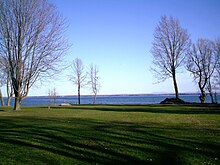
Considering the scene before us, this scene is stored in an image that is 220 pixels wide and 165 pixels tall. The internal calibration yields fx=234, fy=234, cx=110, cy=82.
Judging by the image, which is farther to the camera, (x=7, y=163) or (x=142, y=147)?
(x=142, y=147)

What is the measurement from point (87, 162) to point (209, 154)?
3358 millimetres

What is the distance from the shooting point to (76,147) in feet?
24.5

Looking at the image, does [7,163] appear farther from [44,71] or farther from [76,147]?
[44,71]

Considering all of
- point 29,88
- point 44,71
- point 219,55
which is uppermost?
point 219,55

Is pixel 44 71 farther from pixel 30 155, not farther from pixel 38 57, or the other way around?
pixel 30 155

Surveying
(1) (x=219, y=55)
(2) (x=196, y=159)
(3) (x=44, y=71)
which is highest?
(1) (x=219, y=55)

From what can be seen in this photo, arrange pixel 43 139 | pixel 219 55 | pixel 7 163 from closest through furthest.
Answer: pixel 7 163, pixel 43 139, pixel 219 55

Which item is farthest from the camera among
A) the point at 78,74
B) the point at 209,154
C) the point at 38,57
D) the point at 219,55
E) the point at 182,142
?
the point at 78,74

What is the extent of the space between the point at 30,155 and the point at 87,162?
1.82 m

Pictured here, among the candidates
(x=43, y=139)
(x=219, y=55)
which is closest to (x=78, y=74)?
(x=219, y=55)

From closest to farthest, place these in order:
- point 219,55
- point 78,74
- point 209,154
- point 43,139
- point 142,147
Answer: point 209,154 < point 142,147 < point 43,139 < point 219,55 < point 78,74

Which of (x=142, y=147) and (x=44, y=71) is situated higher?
(x=44, y=71)

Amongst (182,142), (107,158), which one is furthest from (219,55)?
(107,158)

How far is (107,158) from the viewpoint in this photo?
6.16 metres
